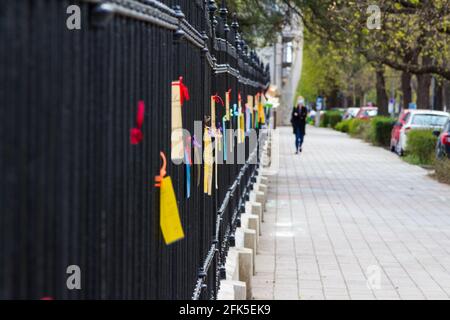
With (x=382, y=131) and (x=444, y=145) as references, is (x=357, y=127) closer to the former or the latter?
(x=382, y=131)

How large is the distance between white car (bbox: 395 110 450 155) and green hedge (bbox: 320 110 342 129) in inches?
1350

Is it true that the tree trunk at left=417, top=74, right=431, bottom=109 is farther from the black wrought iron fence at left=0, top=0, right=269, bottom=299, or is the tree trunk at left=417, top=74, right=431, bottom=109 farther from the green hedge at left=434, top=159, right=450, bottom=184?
the black wrought iron fence at left=0, top=0, right=269, bottom=299

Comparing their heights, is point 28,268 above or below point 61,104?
below

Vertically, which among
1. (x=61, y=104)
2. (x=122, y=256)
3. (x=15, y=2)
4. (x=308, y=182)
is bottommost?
(x=308, y=182)

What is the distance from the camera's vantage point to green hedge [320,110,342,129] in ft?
219

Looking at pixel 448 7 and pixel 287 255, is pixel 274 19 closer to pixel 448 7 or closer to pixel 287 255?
pixel 448 7

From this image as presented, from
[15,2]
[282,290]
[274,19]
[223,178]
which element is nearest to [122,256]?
[15,2]

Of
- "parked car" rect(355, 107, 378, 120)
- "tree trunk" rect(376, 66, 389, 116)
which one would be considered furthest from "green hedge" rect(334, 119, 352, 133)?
"tree trunk" rect(376, 66, 389, 116)

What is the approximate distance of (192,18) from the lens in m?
5.32

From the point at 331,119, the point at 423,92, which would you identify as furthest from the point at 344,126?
the point at 423,92

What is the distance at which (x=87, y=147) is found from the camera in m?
2.44

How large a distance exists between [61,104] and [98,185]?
1.56 ft

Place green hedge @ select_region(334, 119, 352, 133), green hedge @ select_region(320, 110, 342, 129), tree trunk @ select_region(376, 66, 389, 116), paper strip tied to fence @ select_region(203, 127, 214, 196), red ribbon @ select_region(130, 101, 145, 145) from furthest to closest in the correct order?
green hedge @ select_region(320, 110, 342, 129) → green hedge @ select_region(334, 119, 352, 133) → tree trunk @ select_region(376, 66, 389, 116) → paper strip tied to fence @ select_region(203, 127, 214, 196) → red ribbon @ select_region(130, 101, 145, 145)

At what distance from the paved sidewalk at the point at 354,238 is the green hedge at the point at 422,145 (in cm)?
375
